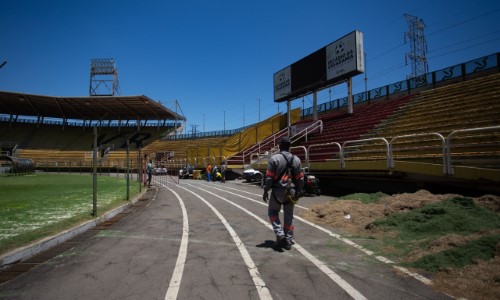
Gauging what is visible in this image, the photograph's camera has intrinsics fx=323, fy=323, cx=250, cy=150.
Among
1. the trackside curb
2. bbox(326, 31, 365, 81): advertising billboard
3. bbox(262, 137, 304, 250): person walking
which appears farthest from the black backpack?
bbox(326, 31, 365, 81): advertising billboard

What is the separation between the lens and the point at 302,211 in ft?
33.0

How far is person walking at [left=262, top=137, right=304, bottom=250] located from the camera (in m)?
5.70

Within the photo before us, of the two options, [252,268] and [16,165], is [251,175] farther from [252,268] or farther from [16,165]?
[16,165]

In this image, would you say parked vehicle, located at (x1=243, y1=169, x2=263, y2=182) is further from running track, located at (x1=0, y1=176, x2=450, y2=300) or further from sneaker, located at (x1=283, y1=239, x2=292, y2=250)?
sneaker, located at (x1=283, y1=239, x2=292, y2=250)

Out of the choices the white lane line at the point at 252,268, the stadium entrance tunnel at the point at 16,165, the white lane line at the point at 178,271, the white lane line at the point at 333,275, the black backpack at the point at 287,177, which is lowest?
the white lane line at the point at 333,275

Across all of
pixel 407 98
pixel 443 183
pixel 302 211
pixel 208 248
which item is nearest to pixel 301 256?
pixel 208 248

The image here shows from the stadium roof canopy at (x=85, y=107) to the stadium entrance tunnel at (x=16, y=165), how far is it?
1257 cm

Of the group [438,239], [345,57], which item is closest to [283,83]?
[345,57]

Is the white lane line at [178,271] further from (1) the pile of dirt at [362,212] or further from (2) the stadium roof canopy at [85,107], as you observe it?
(2) the stadium roof canopy at [85,107]

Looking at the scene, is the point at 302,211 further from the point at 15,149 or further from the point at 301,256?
the point at 15,149

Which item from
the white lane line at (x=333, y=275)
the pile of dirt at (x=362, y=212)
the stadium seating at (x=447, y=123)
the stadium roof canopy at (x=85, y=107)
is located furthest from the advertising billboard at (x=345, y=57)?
the stadium roof canopy at (x=85, y=107)

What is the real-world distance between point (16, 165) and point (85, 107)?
22.4m

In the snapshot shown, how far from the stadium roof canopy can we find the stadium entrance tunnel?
12572 mm

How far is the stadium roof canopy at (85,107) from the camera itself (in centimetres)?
5000
